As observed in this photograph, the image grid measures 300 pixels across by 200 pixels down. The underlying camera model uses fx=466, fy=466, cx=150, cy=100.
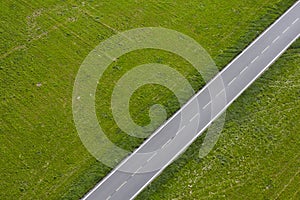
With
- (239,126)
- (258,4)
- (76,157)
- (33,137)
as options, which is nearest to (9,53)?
(33,137)

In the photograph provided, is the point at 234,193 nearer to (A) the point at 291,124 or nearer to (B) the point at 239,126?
(B) the point at 239,126

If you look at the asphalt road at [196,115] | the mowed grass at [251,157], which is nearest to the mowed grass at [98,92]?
the mowed grass at [251,157]

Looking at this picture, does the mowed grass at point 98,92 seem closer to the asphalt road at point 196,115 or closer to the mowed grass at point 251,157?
the mowed grass at point 251,157

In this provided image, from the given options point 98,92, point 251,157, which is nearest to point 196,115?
point 251,157

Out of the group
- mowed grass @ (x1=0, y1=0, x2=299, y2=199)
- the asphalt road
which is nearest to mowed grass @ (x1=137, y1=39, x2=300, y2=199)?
mowed grass @ (x1=0, y1=0, x2=299, y2=199)

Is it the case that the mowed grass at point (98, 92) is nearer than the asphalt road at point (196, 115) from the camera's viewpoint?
No

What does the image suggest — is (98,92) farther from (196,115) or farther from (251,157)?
(251,157)
